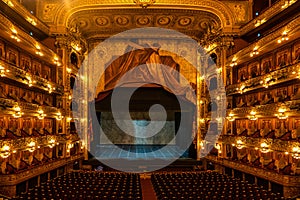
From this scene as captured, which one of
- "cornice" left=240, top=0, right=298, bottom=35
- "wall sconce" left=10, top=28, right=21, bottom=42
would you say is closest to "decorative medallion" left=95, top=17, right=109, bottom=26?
"wall sconce" left=10, top=28, right=21, bottom=42

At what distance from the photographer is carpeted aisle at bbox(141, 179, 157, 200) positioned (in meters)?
13.9

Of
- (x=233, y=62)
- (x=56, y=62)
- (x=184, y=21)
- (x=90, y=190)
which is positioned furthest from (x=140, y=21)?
(x=90, y=190)

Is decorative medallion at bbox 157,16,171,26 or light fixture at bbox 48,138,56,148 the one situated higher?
decorative medallion at bbox 157,16,171,26

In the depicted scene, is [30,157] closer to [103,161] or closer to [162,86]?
[103,161]

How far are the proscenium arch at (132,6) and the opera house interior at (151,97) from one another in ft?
0.22

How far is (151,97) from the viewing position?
24.1 m

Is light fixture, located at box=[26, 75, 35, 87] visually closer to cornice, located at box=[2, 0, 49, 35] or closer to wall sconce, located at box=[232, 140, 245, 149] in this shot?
cornice, located at box=[2, 0, 49, 35]

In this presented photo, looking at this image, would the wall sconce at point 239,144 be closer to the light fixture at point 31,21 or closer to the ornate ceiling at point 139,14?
the ornate ceiling at point 139,14

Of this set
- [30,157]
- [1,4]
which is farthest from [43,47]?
[30,157]

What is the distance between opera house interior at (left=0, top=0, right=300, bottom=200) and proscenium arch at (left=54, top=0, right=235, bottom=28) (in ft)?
0.22

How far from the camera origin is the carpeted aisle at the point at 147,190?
13.9 meters

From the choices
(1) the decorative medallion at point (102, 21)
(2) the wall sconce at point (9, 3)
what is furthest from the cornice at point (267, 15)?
(2) the wall sconce at point (9, 3)

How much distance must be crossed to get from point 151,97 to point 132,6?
7558 millimetres

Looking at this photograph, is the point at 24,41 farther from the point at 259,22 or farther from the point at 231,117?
the point at 259,22
